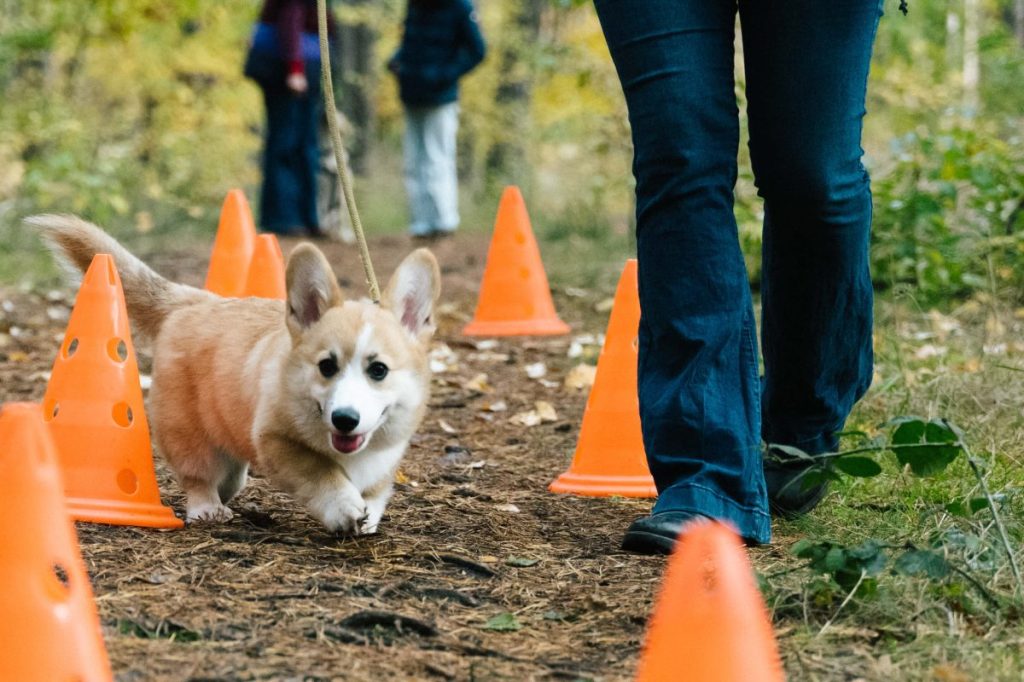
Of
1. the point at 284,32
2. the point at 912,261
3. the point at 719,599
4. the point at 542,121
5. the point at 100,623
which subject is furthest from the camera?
the point at 542,121

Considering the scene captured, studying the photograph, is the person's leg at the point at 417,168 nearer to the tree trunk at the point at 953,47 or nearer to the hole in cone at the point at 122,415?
the hole in cone at the point at 122,415

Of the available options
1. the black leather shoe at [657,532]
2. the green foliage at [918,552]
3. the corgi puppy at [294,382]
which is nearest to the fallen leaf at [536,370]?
the corgi puppy at [294,382]

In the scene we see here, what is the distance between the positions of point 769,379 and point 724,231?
25.4 inches

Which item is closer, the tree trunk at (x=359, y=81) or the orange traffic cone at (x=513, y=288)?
the orange traffic cone at (x=513, y=288)

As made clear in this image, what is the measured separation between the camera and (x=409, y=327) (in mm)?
3816

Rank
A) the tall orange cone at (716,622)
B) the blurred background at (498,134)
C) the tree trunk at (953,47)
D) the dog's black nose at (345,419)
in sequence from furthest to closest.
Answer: the tree trunk at (953,47)
the blurred background at (498,134)
the dog's black nose at (345,419)
the tall orange cone at (716,622)

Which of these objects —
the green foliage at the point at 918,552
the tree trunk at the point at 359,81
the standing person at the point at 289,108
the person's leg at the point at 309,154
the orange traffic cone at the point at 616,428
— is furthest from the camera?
the tree trunk at the point at 359,81

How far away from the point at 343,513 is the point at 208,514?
1.83 ft

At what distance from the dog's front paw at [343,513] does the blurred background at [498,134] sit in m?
2.64

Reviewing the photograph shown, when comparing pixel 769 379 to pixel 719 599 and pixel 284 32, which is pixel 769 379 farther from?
pixel 284 32

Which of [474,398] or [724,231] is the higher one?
[724,231]

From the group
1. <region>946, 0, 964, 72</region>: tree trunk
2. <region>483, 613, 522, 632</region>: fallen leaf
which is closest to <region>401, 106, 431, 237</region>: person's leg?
<region>483, 613, 522, 632</region>: fallen leaf

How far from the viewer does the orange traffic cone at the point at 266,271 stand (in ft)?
18.1

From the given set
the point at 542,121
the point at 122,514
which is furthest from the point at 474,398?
the point at 542,121
